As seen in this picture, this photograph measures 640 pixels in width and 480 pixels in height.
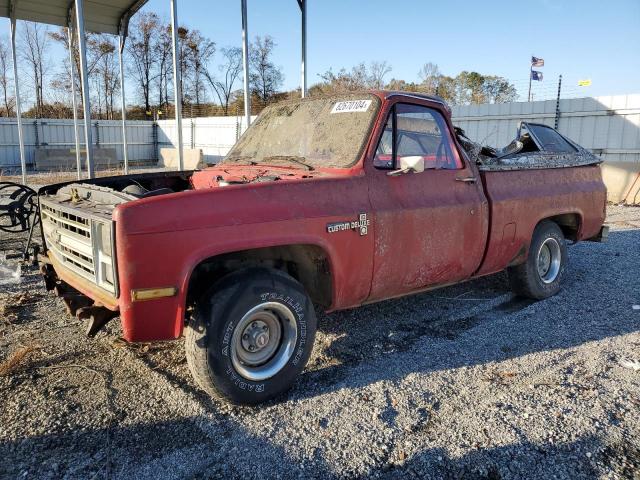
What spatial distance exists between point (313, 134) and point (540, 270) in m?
3.09

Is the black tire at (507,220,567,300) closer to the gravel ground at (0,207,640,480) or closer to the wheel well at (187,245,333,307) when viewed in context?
the gravel ground at (0,207,640,480)

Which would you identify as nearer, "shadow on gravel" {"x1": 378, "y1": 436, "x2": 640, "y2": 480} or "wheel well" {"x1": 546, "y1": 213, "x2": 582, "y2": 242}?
"shadow on gravel" {"x1": 378, "y1": 436, "x2": 640, "y2": 480}

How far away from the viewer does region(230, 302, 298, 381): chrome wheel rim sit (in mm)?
3178

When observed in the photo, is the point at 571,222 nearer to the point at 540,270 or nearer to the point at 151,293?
the point at 540,270

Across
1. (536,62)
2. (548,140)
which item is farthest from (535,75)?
(548,140)

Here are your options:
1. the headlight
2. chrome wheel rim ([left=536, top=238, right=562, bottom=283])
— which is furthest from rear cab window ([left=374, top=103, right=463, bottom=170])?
the headlight

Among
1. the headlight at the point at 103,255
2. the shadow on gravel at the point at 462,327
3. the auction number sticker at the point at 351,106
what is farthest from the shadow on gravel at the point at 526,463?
the auction number sticker at the point at 351,106

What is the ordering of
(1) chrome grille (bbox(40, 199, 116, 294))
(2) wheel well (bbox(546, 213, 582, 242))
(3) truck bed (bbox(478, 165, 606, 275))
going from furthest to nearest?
(2) wheel well (bbox(546, 213, 582, 242))
(3) truck bed (bbox(478, 165, 606, 275))
(1) chrome grille (bbox(40, 199, 116, 294))

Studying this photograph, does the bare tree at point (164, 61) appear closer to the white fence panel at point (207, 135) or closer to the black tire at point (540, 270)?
the white fence panel at point (207, 135)

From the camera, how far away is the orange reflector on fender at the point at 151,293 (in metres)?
2.78

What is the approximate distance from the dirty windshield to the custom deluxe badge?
44cm

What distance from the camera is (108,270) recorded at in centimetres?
294

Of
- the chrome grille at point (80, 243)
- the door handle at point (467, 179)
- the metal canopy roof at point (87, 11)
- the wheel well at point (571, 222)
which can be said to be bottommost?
the wheel well at point (571, 222)

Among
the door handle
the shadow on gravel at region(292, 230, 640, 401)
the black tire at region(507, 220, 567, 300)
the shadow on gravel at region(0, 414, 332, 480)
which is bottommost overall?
the shadow on gravel at region(0, 414, 332, 480)
